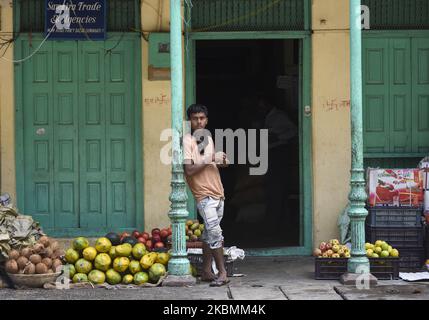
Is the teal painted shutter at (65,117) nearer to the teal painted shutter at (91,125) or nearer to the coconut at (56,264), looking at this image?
the teal painted shutter at (91,125)

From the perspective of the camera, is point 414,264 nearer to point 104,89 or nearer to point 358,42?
point 358,42

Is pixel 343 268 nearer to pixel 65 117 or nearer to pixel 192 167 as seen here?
pixel 192 167

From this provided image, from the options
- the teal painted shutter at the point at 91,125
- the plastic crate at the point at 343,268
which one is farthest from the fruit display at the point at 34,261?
the plastic crate at the point at 343,268

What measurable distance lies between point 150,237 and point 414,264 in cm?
321

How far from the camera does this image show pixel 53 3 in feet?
40.6

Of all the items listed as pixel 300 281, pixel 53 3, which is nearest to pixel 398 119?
pixel 300 281

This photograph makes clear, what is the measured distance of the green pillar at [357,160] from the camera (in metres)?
10.5

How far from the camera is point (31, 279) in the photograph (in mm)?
10367

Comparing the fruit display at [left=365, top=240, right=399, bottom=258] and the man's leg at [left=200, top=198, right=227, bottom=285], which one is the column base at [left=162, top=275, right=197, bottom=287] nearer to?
the man's leg at [left=200, top=198, right=227, bottom=285]

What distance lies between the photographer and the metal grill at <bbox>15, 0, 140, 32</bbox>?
12.4m

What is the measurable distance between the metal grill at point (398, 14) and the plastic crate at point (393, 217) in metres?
2.59

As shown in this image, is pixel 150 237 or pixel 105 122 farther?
pixel 105 122

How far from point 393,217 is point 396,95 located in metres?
1.94

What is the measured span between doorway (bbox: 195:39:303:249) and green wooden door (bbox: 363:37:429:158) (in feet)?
3.59
